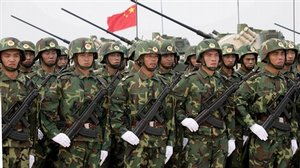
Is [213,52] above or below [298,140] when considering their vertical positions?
above

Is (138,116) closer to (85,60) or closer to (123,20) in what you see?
(85,60)

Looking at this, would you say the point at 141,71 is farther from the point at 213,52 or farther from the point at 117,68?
the point at 117,68

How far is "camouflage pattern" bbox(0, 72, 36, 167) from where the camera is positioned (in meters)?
7.12

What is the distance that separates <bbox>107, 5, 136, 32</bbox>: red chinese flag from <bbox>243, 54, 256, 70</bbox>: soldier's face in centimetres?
724

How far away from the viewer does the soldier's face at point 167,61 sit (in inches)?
391

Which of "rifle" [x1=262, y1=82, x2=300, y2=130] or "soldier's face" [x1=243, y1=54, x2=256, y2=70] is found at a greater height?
"soldier's face" [x1=243, y1=54, x2=256, y2=70]

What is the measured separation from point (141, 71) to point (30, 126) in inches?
60.7

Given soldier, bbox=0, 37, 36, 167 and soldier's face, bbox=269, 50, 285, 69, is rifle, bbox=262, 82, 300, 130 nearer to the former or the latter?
soldier's face, bbox=269, 50, 285, 69

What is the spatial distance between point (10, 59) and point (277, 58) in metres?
3.49

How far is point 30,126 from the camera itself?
7680 millimetres

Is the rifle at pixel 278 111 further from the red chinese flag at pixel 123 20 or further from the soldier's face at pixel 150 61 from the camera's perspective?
the red chinese flag at pixel 123 20

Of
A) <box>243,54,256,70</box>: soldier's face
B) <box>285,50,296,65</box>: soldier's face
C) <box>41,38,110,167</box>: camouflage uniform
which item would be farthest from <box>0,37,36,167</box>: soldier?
<box>243,54,256,70</box>: soldier's face

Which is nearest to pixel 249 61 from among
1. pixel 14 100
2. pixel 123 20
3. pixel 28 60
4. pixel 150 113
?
pixel 150 113

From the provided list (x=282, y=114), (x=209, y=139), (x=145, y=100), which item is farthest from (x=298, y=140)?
(x=145, y=100)
